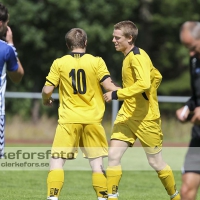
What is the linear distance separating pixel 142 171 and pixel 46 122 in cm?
823

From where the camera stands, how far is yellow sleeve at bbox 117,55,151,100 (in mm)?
7434

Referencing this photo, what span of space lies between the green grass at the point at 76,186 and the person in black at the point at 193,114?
304 cm

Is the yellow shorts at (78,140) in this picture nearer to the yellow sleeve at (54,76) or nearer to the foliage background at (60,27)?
the yellow sleeve at (54,76)

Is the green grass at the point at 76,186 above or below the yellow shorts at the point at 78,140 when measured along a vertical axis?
below

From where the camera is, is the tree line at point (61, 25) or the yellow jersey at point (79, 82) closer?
the yellow jersey at point (79, 82)

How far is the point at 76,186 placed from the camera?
34.7 feet

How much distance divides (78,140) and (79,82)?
0.72m

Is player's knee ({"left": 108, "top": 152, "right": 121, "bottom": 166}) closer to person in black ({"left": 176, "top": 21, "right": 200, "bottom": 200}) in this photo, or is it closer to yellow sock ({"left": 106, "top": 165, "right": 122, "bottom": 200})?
yellow sock ({"left": 106, "top": 165, "right": 122, "bottom": 200})

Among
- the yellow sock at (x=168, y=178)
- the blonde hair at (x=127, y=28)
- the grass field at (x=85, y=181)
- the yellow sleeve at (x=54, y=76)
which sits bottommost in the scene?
the grass field at (x=85, y=181)

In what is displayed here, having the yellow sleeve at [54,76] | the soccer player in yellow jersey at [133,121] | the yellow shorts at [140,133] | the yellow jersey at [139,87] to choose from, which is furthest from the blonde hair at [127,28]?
the yellow shorts at [140,133]

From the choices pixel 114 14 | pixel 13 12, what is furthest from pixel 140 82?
pixel 114 14

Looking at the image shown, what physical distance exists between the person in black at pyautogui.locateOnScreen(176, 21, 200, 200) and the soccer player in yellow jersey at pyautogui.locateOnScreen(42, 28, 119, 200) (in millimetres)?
1614

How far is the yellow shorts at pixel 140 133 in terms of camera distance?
7.95m

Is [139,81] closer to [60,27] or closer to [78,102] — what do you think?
→ [78,102]
